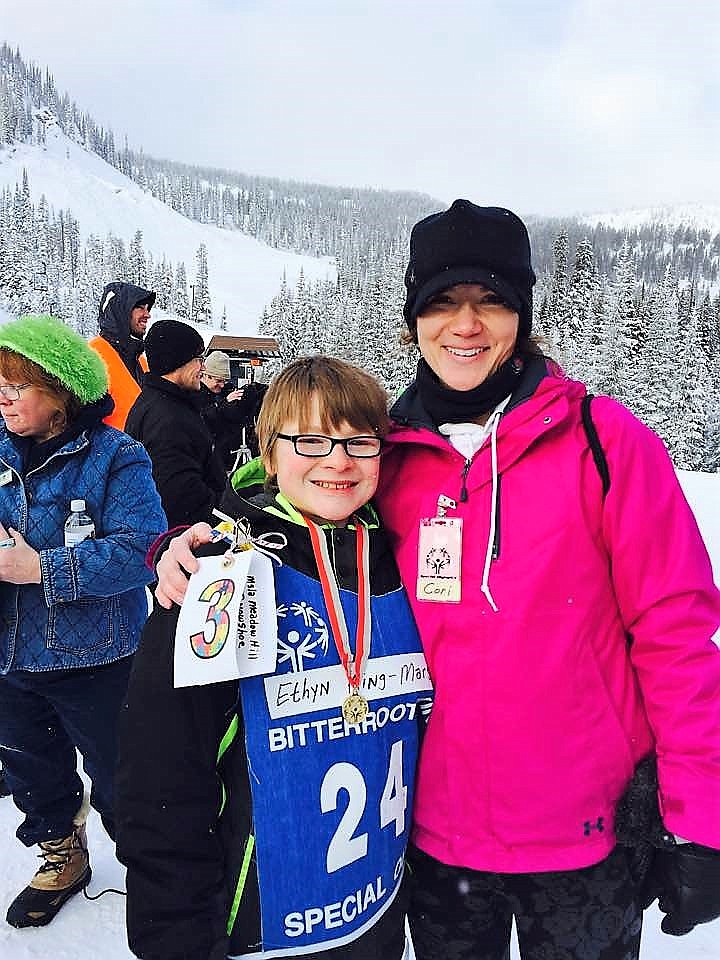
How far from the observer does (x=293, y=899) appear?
136cm

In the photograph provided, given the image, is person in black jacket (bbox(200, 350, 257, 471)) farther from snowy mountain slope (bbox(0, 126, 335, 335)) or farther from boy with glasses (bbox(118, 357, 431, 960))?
snowy mountain slope (bbox(0, 126, 335, 335))

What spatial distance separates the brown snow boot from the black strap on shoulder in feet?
8.44

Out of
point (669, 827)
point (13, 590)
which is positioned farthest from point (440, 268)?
point (13, 590)

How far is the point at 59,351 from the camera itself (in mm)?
2273

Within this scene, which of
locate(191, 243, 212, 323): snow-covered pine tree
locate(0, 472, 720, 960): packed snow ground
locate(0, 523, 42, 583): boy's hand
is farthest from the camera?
locate(191, 243, 212, 323): snow-covered pine tree

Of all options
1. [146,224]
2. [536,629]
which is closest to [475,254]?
[536,629]

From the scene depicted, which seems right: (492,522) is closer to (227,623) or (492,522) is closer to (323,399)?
(323,399)

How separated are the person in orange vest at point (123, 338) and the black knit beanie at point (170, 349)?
2.33 feet

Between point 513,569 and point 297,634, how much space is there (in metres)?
0.49

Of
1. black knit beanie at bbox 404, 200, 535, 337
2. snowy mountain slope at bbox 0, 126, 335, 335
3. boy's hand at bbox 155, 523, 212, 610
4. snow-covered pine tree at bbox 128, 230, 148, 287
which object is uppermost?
snowy mountain slope at bbox 0, 126, 335, 335

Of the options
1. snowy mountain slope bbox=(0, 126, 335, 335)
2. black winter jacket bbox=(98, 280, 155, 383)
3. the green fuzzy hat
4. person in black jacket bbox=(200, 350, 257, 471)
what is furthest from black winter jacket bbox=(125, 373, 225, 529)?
snowy mountain slope bbox=(0, 126, 335, 335)

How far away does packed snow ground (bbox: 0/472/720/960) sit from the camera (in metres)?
2.35

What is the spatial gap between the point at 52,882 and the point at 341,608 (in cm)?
208

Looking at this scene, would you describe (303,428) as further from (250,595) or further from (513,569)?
(513,569)
